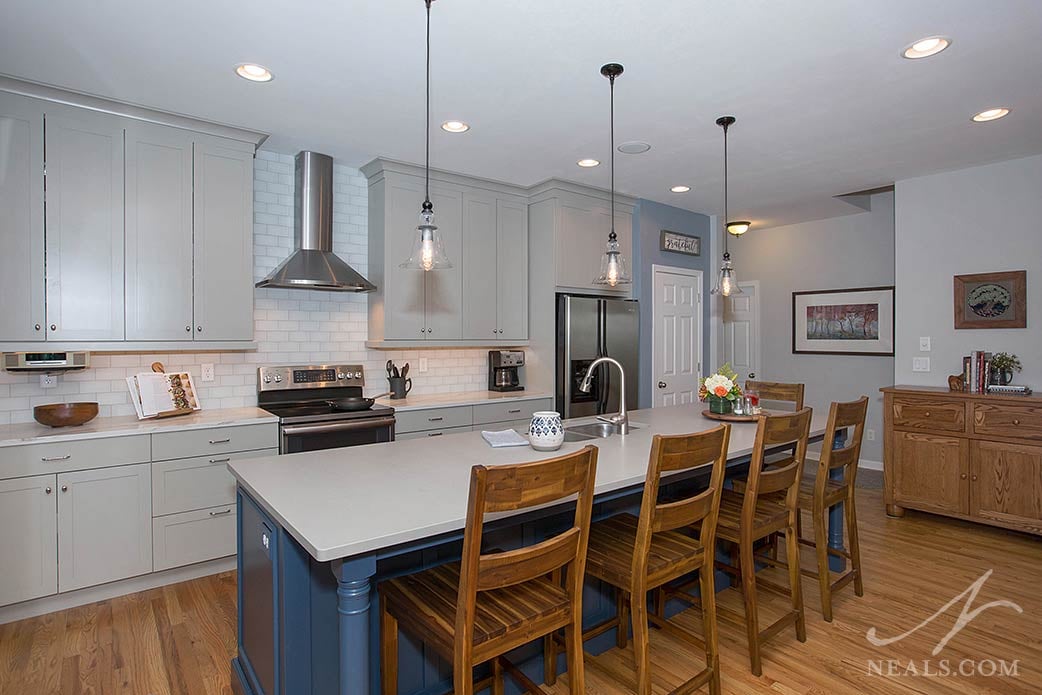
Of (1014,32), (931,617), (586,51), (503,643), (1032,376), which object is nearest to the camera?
(503,643)

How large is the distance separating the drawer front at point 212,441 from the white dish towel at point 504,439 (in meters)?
1.49

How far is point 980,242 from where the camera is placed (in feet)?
13.9

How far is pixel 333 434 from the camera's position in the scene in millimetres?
3521

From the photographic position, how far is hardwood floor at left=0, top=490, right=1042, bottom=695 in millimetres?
2242

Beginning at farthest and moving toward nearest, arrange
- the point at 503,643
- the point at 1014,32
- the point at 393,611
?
the point at 1014,32 < the point at 393,611 < the point at 503,643

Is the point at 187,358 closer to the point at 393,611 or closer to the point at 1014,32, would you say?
the point at 393,611

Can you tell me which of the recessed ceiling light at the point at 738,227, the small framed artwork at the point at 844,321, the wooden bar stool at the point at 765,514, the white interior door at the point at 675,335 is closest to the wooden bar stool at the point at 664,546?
the wooden bar stool at the point at 765,514

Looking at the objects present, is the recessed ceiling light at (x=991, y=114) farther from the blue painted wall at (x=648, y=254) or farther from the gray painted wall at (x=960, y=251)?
the blue painted wall at (x=648, y=254)

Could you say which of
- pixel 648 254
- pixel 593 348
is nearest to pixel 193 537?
pixel 593 348

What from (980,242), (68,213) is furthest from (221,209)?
(980,242)

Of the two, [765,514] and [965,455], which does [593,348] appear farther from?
[965,455]

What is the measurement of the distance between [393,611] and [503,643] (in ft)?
1.28

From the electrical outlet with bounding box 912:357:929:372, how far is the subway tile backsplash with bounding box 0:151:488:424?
375 centimetres

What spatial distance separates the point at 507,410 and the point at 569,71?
2.50 metres
